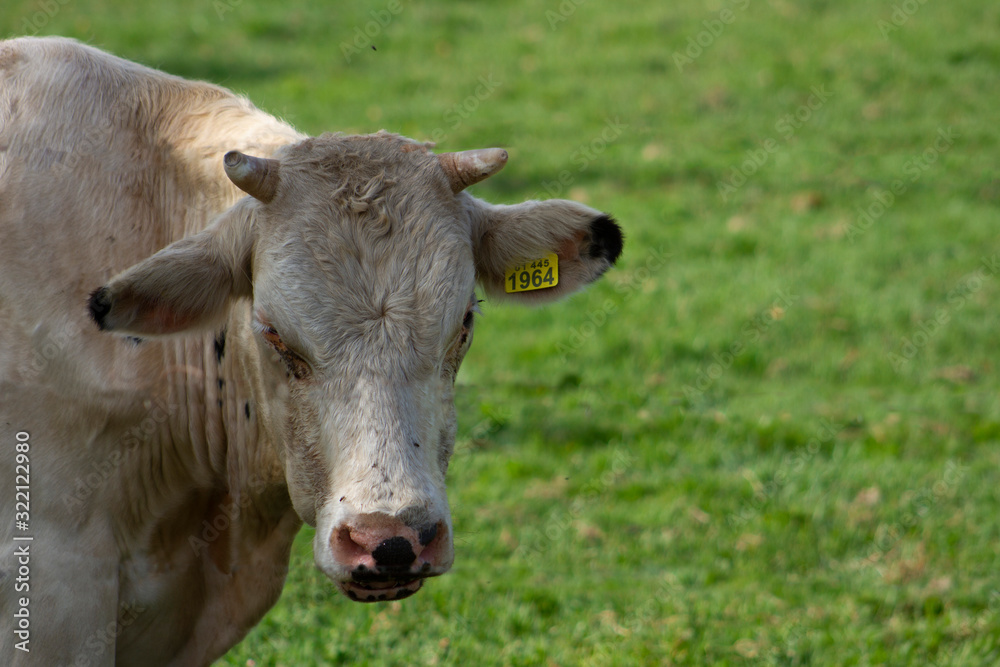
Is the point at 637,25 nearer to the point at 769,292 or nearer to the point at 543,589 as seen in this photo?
the point at 769,292

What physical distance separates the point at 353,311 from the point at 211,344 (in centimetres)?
88

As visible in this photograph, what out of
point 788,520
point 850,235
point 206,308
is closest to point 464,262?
point 206,308

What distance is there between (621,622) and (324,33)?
39.3 ft
